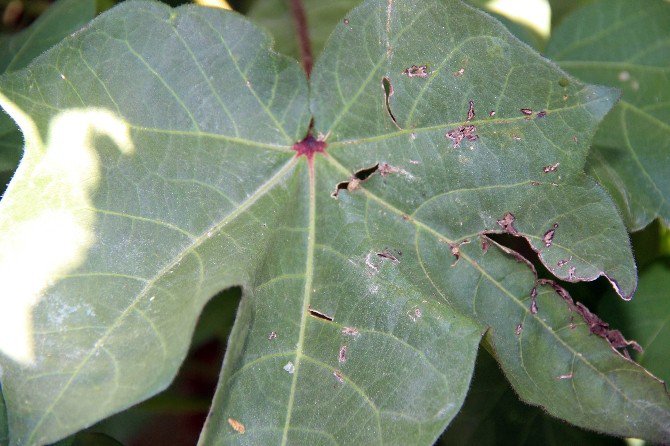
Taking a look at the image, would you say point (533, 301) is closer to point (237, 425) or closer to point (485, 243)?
point (485, 243)

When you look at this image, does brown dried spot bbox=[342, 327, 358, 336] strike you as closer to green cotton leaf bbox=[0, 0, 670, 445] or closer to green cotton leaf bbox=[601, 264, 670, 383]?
green cotton leaf bbox=[0, 0, 670, 445]

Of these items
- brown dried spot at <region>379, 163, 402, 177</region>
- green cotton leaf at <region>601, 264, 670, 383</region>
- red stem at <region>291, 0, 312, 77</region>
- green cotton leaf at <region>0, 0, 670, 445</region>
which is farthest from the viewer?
red stem at <region>291, 0, 312, 77</region>

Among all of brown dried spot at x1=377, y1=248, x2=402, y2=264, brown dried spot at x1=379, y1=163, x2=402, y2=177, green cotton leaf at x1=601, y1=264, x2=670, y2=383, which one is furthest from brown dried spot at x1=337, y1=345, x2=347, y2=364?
green cotton leaf at x1=601, y1=264, x2=670, y2=383

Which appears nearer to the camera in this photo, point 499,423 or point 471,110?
point 471,110

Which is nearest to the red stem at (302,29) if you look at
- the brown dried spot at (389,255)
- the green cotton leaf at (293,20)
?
the green cotton leaf at (293,20)

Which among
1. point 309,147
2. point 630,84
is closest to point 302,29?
point 309,147

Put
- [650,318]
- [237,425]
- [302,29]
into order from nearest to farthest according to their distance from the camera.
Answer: [237,425] < [650,318] < [302,29]

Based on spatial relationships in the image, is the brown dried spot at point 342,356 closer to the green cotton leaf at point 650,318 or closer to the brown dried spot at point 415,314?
the brown dried spot at point 415,314
